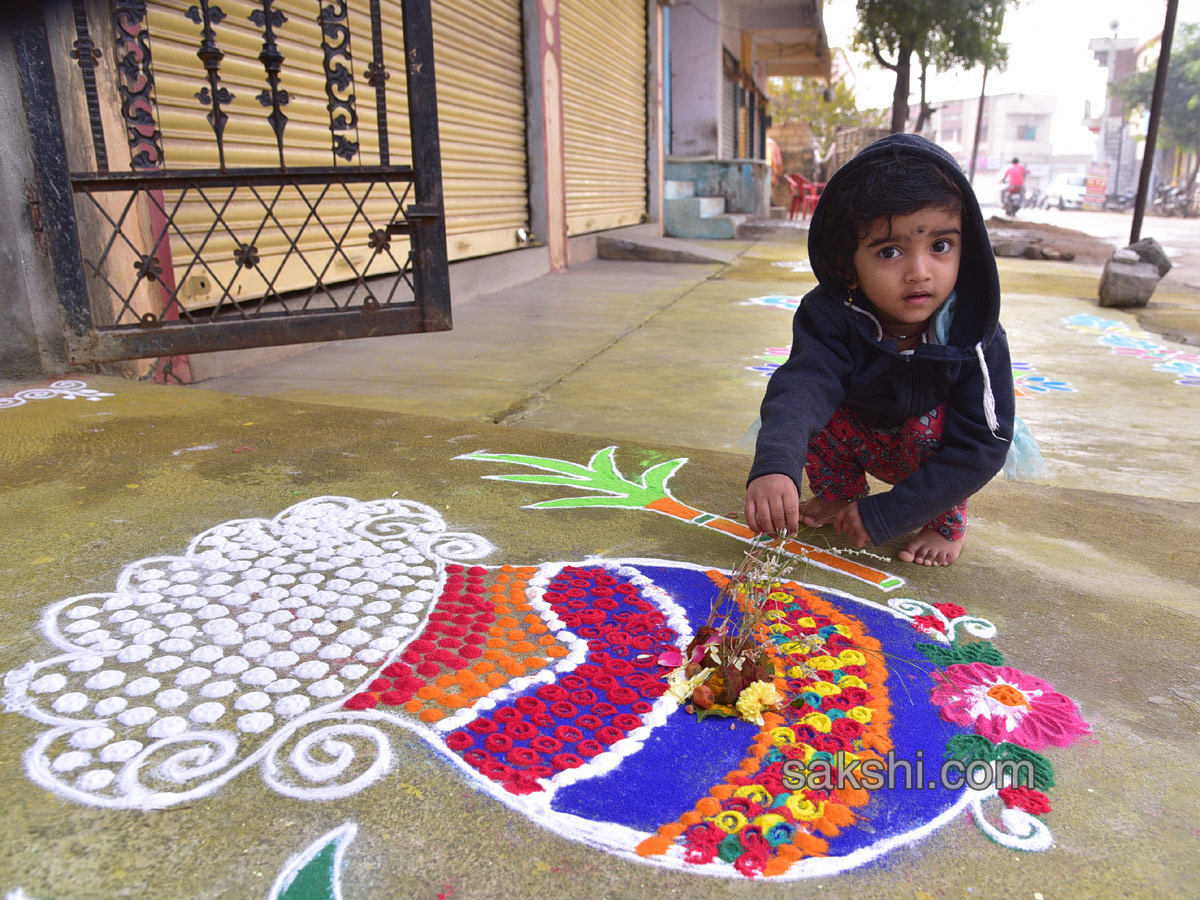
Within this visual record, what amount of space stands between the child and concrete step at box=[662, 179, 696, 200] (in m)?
11.1

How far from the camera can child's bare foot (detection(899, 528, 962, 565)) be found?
1812mm

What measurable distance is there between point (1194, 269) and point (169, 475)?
37.4 feet

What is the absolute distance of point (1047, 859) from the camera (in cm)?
100

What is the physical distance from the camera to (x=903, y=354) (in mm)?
1726

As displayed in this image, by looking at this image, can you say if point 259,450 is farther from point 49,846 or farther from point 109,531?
point 49,846

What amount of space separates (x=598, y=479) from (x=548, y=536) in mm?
410

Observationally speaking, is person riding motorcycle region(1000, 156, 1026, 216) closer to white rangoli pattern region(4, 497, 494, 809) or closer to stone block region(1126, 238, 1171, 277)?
stone block region(1126, 238, 1171, 277)

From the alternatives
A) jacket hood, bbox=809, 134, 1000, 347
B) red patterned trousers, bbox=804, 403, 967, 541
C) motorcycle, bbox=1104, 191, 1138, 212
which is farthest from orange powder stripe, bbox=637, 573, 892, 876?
motorcycle, bbox=1104, 191, 1138, 212

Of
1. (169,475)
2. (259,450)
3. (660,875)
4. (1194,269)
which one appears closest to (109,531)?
(169,475)

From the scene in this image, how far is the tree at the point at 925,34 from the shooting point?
15.7 m

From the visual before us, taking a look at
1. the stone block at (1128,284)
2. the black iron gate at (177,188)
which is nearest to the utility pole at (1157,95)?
the stone block at (1128,284)

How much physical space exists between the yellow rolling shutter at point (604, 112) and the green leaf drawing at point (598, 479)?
6.05 m

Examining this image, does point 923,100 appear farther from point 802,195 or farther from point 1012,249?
point 1012,249

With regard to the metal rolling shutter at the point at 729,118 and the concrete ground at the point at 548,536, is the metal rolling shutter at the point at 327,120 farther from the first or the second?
the metal rolling shutter at the point at 729,118
